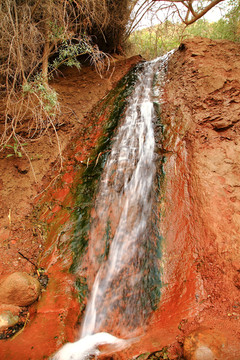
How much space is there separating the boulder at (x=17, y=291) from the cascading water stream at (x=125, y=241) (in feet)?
2.29

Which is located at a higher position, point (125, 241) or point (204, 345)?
point (125, 241)

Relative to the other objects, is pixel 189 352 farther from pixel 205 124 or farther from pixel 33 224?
pixel 205 124

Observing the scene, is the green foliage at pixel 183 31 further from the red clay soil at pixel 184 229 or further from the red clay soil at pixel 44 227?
the red clay soil at pixel 44 227

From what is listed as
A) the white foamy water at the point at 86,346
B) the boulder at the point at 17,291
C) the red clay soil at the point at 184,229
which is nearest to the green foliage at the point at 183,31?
the red clay soil at the point at 184,229

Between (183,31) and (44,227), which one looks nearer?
(44,227)

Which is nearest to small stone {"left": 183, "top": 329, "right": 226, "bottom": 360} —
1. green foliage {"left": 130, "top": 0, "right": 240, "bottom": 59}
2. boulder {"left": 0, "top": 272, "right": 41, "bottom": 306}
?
boulder {"left": 0, "top": 272, "right": 41, "bottom": 306}

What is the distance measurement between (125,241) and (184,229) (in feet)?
2.71

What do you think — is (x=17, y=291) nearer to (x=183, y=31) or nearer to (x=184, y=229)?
(x=184, y=229)

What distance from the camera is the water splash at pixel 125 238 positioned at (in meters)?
2.38

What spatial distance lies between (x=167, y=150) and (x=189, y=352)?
2726mm

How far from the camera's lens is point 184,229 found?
272 centimetres

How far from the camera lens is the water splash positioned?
238cm

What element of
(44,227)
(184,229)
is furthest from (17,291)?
(184,229)

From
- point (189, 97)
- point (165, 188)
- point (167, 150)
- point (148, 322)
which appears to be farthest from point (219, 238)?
point (189, 97)
